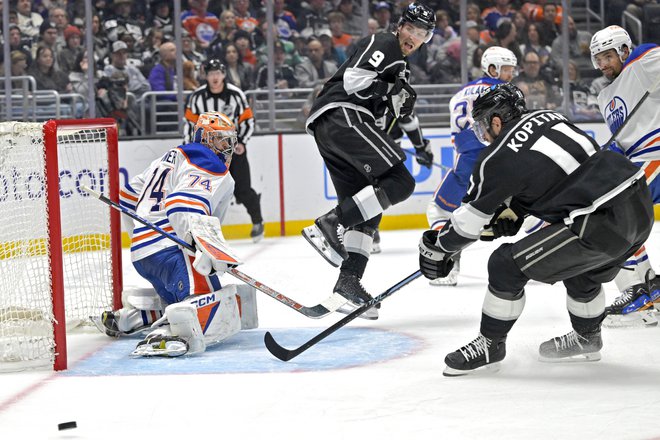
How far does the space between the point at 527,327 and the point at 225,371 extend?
3.89ft

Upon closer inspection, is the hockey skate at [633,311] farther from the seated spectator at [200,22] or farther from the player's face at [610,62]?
the seated spectator at [200,22]

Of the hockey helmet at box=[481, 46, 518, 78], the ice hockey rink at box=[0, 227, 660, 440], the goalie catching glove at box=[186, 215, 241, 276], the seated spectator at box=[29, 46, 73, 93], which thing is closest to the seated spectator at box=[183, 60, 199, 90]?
the seated spectator at box=[29, 46, 73, 93]

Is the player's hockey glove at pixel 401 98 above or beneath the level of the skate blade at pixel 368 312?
above

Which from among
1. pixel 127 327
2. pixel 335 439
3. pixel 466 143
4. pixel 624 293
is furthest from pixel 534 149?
pixel 466 143

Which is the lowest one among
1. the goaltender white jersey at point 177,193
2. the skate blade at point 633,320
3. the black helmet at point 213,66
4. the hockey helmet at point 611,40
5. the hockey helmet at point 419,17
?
the skate blade at point 633,320

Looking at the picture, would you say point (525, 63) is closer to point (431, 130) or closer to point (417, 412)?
point (431, 130)

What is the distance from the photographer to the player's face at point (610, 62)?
3805 millimetres

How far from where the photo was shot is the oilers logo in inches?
150

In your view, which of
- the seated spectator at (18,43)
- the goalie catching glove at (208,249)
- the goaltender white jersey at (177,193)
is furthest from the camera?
the seated spectator at (18,43)

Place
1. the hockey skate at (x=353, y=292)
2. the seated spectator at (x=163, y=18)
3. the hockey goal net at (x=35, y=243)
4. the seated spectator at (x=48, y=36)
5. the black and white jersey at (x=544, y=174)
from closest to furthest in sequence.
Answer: the black and white jersey at (x=544, y=174), the hockey goal net at (x=35, y=243), the hockey skate at (x=353, y=292), the seated spectator at (x=48, y=36), the seated spectator at (x=163, y=18)

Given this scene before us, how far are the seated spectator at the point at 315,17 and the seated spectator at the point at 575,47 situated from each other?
1.74 m

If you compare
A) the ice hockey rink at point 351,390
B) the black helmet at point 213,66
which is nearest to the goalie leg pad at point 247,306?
the ice hockey rink at point 351,390

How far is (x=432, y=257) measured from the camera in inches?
114

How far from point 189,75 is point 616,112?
4.22 metres
